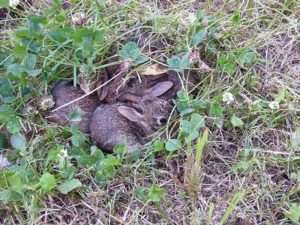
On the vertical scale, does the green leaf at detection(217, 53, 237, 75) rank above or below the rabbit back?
above

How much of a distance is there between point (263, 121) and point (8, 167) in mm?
844

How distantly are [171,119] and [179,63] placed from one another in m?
0.20

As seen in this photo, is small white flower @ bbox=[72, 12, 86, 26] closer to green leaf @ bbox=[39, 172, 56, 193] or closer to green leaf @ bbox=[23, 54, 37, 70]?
green leaf @ bbox=[23, 54, 37, 70]

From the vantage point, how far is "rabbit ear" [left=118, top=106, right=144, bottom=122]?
88.4 inches

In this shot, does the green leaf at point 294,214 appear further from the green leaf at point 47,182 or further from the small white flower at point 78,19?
the small white flower at point 78,19

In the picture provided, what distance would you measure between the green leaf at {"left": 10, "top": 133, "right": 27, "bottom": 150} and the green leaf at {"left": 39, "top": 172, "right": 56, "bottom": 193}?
0.59ft

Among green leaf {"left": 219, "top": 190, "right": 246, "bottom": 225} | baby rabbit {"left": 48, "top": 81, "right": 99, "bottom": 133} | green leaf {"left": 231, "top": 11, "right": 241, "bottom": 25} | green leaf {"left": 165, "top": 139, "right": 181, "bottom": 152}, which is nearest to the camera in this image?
green leaf {"left": 219, "top": 190, "right": 246, "bottom": 225}

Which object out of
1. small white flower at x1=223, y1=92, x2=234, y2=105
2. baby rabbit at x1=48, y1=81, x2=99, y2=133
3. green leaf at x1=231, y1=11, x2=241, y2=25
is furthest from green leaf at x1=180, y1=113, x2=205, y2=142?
green leaf at x1=231, y1=11, x2=241, y2=25

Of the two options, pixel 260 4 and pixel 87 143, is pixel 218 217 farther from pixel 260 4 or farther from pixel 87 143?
pixel 260 4

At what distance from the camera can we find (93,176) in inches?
84.4

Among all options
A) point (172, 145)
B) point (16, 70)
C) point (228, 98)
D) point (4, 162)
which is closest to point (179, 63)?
point (228, 98)

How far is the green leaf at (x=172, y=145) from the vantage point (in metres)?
2.17

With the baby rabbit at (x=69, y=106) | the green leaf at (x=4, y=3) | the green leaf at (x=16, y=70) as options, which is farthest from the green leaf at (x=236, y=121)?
the green leaf at (x=4, y=3)

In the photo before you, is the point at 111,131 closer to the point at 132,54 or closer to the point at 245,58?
the point at 132,54
